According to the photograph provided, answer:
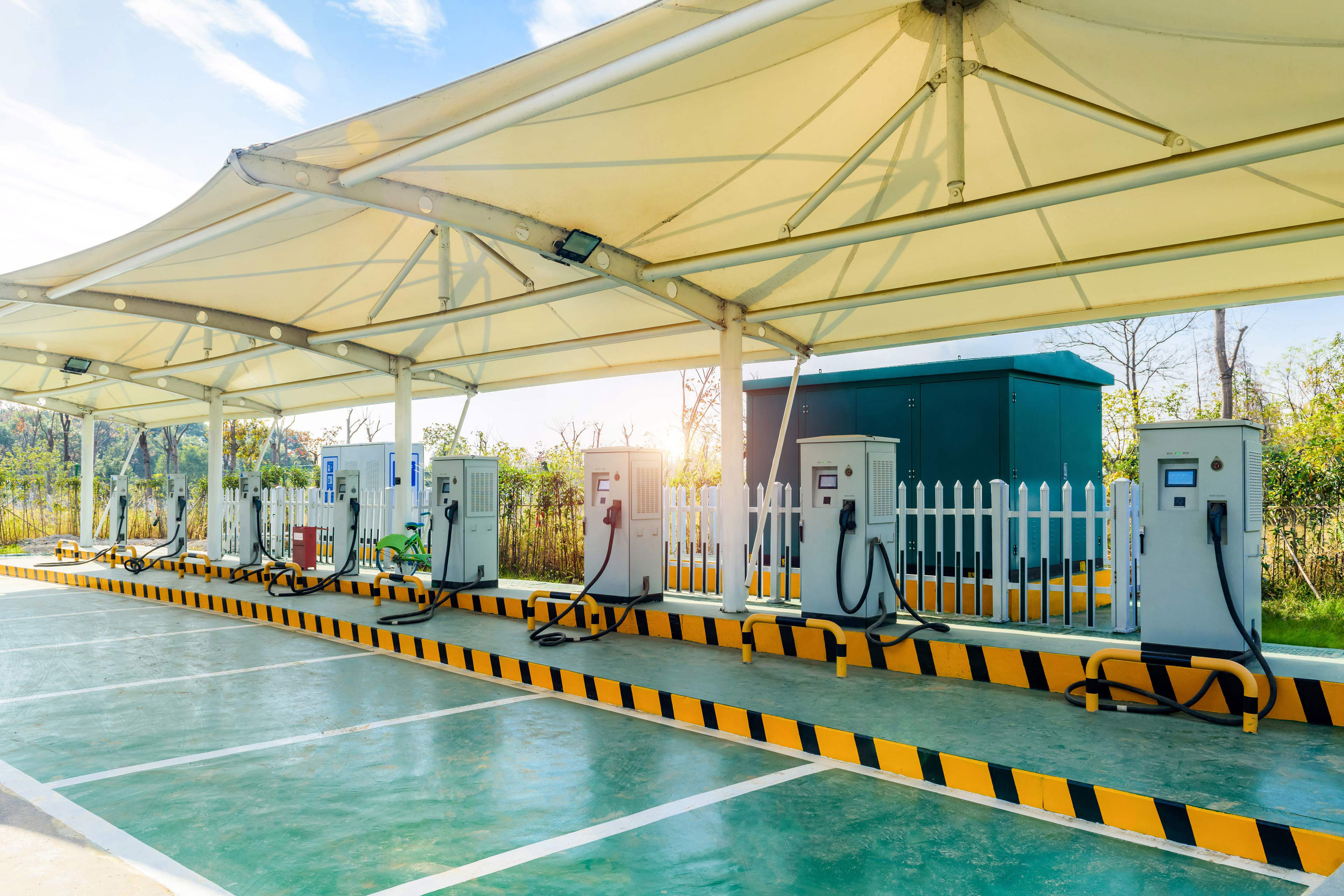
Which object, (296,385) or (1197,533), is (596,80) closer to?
(1197,533)

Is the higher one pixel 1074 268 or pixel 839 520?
pixel 1074 268

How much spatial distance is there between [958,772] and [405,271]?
681 cm

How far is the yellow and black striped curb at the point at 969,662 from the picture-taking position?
195 inches

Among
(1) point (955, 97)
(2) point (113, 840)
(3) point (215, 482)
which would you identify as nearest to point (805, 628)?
(1) point (955, 97)

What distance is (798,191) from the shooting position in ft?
21.6

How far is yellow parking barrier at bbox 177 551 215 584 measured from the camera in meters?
13.0

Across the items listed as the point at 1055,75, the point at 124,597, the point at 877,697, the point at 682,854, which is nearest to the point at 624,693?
the point at 877,697

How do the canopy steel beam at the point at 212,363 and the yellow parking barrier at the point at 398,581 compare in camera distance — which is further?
the canopy steel beam at the point at 212,363

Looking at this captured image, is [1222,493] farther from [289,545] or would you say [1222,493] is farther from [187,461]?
[187,461]

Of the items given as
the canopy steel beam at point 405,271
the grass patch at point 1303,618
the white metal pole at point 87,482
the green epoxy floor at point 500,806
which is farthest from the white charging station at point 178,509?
the grass patch at point 1303,618

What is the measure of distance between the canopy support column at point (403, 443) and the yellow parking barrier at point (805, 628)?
19.7ft

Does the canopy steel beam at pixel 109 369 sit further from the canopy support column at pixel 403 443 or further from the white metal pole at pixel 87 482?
the canopy support column at pixel 403 443

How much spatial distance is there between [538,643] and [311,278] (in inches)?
189

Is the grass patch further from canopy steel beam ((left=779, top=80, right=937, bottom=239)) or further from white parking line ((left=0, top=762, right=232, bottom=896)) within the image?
white parking line ((left=0, top=762, right=232, bottom=896))
